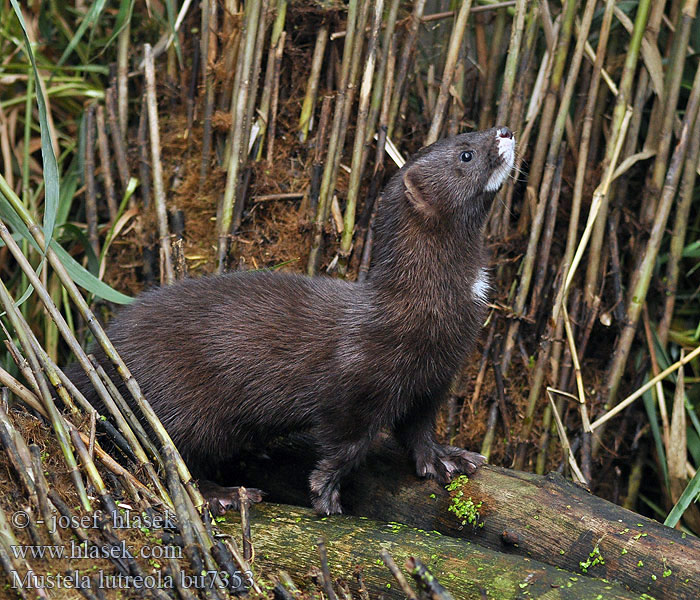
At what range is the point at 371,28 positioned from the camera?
173 inches

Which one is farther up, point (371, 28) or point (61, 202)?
point (371, 28)

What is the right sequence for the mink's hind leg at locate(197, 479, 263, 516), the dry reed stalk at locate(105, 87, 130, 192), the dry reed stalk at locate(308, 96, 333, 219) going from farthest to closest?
the dry reed stalk at locate(105, 87, 130, 192), the dry reed stalk at locate(308, 96, 333, 219), the mink's hind leg at locate(197, 479, 263, 516)

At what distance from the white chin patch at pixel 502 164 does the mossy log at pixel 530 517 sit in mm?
1188

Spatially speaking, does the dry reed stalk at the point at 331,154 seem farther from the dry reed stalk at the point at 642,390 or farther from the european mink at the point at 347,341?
the dry reed stalk at the point at 642,390

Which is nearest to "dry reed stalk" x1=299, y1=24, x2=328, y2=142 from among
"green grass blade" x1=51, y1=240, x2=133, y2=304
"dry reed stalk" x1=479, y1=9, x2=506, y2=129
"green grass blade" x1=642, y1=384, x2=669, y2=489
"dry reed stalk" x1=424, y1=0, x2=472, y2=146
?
"dry reed stalk" x1=424, y1=0, x2=472, y2=146

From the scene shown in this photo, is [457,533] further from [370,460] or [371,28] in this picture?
[371,28]

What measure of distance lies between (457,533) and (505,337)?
1.31 metres

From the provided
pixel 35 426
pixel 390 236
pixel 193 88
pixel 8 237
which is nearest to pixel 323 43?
pixel 193 88

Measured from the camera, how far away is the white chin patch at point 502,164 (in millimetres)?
3570

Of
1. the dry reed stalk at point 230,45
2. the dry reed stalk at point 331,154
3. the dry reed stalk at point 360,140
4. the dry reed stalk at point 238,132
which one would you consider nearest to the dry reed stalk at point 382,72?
the dry reed stalk at point 360,140

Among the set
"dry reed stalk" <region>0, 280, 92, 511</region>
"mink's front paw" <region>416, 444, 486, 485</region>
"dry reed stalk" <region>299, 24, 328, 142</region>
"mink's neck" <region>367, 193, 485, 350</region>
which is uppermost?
"dry reed stalk" <region>299, 24, 328, 142</region>

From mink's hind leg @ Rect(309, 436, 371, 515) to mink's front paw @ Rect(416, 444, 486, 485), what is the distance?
→ 0.27 m

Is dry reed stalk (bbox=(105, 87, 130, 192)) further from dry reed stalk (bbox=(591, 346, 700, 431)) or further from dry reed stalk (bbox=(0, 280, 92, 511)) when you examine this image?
dry reed stalk (bbox=(591, 346, 700, 431))

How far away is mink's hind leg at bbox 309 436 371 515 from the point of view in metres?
3.54
